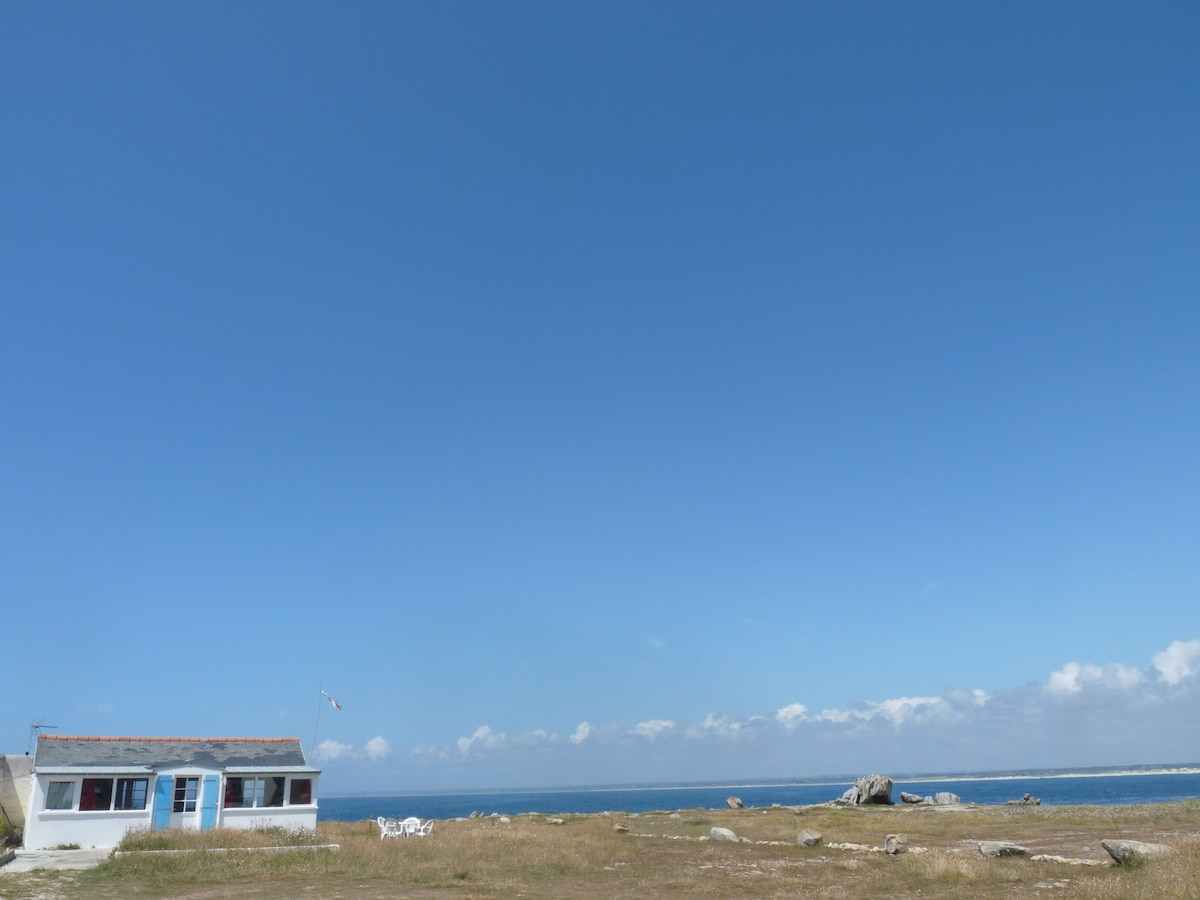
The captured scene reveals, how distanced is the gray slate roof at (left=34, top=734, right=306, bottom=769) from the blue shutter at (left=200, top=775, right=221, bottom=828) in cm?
61

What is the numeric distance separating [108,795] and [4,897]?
14.6 metres

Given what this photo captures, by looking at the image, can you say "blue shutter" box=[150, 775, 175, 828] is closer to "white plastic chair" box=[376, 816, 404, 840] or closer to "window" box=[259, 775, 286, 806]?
"window" box=[259, 775, 286, 806]

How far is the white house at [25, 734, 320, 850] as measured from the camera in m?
35.4

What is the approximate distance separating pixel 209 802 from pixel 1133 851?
122 ft

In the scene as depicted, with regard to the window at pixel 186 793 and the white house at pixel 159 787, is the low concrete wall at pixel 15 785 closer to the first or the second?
the white house at pixel 159 787

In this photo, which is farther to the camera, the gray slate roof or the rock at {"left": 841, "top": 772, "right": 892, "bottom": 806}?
the rock at {"left": 841, "top": 772, "right": 892, "bottom": 806}

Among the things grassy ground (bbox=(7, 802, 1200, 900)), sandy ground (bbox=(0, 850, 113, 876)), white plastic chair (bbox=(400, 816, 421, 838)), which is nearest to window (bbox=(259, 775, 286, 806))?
grassy ground (bbox=(7, 802, 1200, 900))

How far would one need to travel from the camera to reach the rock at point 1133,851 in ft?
88.3

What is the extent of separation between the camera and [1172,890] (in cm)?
2020

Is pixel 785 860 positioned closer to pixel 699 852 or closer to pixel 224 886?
pixel 699 852

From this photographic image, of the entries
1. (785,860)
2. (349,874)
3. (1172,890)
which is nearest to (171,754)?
(349,874)

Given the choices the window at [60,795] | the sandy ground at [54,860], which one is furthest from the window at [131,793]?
the sandy ground at [54,860]

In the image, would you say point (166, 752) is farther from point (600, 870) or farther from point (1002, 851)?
point (1002, 851)

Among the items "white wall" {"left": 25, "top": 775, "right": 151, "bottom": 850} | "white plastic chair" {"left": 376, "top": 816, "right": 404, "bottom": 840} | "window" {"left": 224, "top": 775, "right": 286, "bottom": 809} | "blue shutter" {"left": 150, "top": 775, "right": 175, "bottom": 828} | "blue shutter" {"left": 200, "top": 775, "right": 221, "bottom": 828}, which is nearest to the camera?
"white wall" {"left": 25, "top": 775, "right": 151, "bottom": 850}
